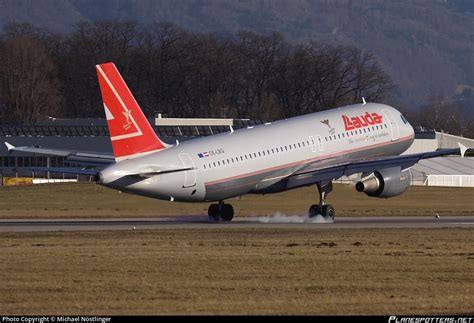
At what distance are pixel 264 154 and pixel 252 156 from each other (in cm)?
78

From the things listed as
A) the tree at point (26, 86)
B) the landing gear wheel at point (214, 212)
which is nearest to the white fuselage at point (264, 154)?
the landing gear wheel at point (214, 212)

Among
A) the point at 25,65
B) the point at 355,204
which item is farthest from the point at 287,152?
the point at 25,65

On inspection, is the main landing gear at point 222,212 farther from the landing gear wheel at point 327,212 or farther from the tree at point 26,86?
the tree at point 26,86

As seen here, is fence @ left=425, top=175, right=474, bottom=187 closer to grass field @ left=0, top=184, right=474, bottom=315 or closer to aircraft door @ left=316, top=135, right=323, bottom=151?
aircraft door @ left=316, top=135, right=323, bottom=151

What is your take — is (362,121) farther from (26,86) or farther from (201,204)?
(26,86)

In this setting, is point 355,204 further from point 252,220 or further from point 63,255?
point 63,255

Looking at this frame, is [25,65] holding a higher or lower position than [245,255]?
higher

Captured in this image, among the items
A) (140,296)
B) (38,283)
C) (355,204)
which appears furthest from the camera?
(355,204)

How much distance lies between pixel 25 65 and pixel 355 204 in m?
112

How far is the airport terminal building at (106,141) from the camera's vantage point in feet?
399

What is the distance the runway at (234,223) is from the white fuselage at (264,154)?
5.46ft

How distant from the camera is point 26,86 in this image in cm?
18350

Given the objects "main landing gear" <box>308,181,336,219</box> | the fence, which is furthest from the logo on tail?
the fence

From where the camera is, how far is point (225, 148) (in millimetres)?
61688
